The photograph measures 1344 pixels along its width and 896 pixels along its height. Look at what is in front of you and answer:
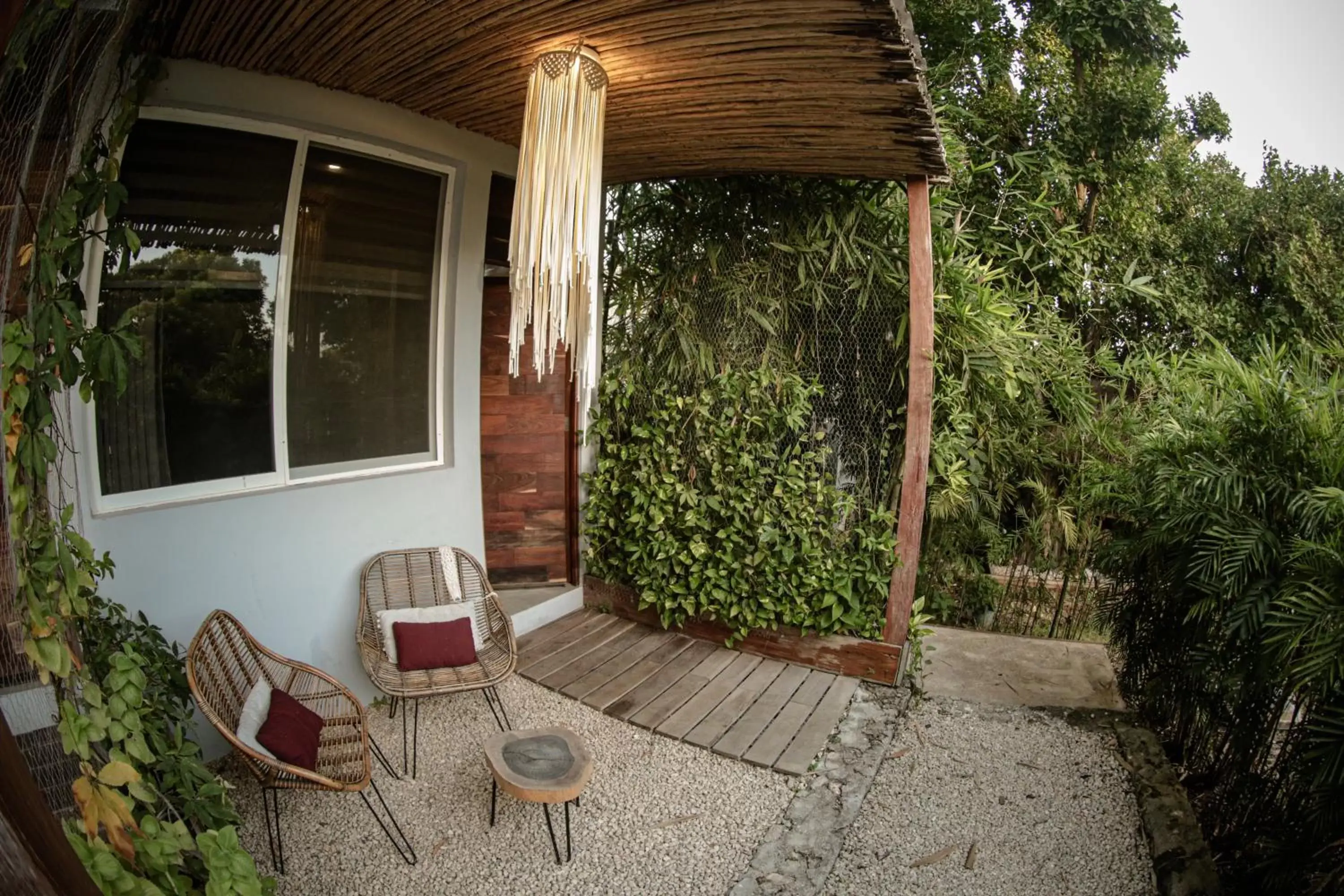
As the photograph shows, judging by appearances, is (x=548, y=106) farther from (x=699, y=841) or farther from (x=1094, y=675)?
(x=1094, y=675)

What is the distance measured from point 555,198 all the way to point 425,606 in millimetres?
2033

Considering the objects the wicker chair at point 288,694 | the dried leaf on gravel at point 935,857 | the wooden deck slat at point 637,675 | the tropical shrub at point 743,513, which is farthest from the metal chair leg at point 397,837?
the tropical shrub at point 743,513

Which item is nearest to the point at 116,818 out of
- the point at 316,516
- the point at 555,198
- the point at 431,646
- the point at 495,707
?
the point at 555,198

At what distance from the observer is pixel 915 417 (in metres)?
3.62

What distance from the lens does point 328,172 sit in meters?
3.16

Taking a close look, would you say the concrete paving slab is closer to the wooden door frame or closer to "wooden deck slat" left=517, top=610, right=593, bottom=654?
"wooden deck slat" left=517, top=610, right=593, bottom=654

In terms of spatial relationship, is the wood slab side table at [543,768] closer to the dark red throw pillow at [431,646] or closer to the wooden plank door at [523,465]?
the dark red throw pillow at [431,646]

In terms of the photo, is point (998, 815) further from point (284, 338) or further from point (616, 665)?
point (284, 338)

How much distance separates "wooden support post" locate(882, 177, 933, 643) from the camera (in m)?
3.53

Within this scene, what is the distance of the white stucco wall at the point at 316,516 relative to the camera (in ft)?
8.63

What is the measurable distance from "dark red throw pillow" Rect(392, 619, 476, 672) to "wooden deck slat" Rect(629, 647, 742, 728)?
84 cm

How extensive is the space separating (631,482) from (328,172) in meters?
2.19

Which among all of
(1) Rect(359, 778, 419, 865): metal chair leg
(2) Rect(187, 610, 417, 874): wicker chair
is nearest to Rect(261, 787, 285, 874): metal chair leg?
(2) Rect(187, 610, 417, 874): wicker chair

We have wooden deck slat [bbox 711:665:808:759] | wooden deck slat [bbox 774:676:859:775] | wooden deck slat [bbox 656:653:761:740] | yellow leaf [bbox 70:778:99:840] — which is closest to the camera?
yellow leaf [bbox 70:778:99:840]
